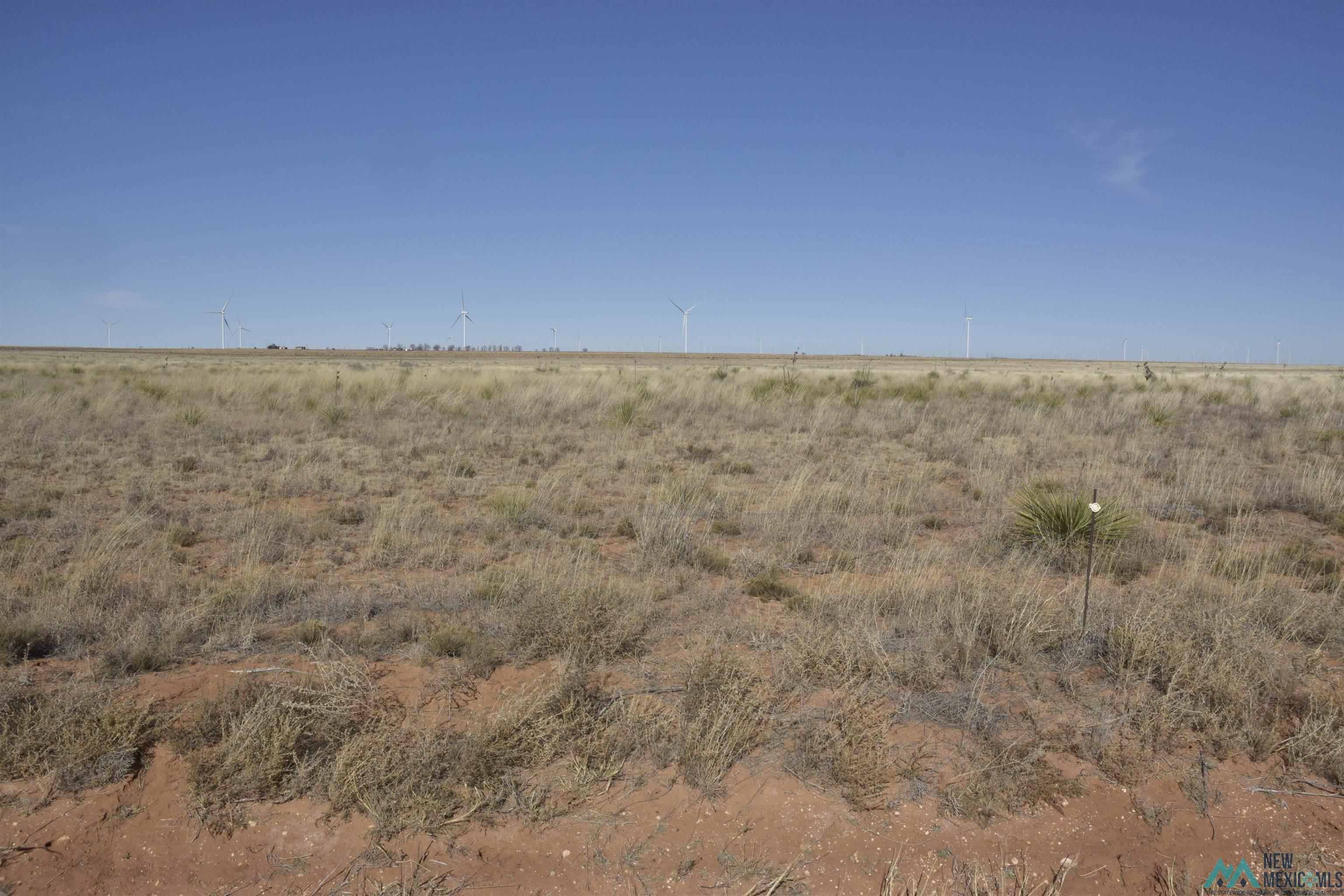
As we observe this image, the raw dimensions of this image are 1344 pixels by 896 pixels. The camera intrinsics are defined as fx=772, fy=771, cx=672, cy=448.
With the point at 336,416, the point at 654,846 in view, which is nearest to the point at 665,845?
the point at 654,846

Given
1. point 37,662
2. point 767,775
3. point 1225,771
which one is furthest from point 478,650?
point 1225,771

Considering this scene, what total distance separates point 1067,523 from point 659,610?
165 inches

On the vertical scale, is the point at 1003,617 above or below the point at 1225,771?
above

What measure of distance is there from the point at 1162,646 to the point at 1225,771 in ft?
2.92

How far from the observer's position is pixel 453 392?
20.5 m

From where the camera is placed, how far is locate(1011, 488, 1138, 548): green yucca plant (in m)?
7.27

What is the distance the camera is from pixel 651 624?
5516 millimetres

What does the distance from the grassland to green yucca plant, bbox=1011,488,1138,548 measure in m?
0.03

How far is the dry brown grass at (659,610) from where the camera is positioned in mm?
3979

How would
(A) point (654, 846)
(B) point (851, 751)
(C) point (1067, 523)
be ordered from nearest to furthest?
(A) point (654, 846) → (B) point (851, 751) → (C) point (1067, 523)

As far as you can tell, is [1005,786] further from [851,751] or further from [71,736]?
[71,736]

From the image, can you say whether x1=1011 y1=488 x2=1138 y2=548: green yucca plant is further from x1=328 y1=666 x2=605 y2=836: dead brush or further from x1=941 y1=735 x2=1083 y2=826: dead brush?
x1=328 y1=666 x2=605 y2=836: dead brush

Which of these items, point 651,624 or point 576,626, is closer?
point 576,626

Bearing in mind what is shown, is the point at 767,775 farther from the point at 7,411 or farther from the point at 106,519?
the point at 7,411
